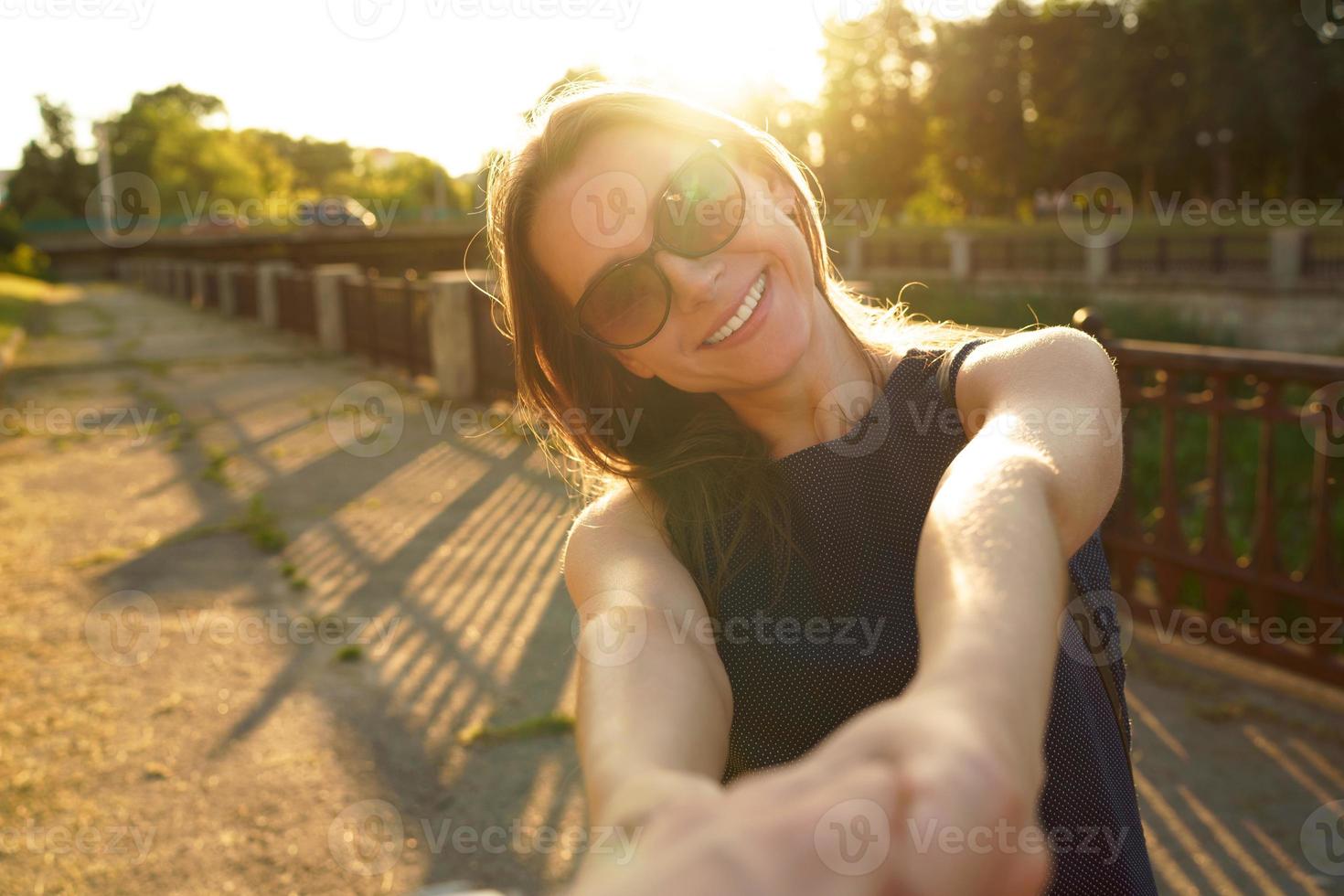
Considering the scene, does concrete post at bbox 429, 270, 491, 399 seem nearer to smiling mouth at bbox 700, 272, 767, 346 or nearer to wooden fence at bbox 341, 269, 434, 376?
wooden fence at bbox 341, 269, 434, 376

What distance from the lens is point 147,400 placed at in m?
13.2

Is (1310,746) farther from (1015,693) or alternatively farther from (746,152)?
(1015,693)

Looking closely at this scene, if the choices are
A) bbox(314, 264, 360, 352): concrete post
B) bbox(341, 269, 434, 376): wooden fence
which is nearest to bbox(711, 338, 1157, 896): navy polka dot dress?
bbox(341, 269, 434, 376): wooden fence

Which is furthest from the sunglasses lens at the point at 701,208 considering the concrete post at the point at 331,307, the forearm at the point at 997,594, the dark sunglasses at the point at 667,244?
the concrete post at the point at 331,307

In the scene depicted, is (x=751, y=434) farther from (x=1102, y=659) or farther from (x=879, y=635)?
(x=1102, y=659)

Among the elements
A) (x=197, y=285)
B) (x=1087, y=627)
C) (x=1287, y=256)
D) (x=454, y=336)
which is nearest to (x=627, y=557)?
(x=1087, y=627)

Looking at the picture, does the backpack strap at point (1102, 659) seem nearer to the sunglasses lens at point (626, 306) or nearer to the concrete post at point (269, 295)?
the sunglasses lens at point (626, 306)

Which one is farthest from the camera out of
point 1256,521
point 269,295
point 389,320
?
point 269,295

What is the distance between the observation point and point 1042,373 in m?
1.26

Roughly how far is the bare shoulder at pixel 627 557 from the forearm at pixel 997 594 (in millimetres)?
439

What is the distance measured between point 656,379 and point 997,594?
100 cm

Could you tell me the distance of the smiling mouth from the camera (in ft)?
4.81

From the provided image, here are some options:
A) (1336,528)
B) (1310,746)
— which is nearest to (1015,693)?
(1310,746)

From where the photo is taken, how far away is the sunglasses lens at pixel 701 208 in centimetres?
141
